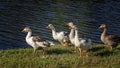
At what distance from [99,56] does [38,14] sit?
25638 millimetres

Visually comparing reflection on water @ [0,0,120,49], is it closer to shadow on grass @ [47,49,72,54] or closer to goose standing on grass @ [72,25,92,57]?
shadow on grass @ [47,49,72,54]

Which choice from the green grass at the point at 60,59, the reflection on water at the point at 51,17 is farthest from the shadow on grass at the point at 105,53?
the reflection on water at the point at 51,17

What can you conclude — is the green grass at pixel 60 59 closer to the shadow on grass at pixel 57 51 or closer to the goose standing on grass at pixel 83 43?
the shadow on grass at pixel 57 51

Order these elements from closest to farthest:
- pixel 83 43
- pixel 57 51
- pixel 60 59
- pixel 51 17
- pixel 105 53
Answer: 1. pixel 60 59
2. pixel 83 43
3. pixel 105 53
4. pixel 57 51
5. pixel 51 17

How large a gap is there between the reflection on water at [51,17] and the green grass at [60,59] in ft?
34.2

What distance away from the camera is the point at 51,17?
4278cm

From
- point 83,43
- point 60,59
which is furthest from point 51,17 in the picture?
point 60,59

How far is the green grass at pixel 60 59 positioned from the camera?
17281mm

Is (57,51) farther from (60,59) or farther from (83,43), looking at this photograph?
(60,59)

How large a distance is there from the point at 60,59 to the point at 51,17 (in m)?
25.0

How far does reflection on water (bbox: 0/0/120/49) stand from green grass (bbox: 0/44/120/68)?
10.4 metres

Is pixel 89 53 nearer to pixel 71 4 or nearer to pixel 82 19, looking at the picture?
pixel 82 19

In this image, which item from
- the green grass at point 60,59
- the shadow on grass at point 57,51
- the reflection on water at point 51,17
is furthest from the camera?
the reflection on water at point 51,17

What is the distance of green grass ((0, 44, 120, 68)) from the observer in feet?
56.7
